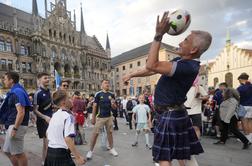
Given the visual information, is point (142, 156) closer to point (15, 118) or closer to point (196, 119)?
point (196, 119)

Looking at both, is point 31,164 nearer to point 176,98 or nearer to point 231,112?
point 176,98

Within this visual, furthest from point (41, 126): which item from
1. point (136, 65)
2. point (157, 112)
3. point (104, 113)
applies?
point (136, 65)

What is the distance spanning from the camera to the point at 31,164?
19.5 feet

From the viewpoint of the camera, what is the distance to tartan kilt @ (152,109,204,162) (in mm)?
2697

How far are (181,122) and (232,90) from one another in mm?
5706

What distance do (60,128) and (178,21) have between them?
6.58 feet

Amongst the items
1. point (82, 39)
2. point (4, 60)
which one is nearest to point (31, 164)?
point (4, 60)

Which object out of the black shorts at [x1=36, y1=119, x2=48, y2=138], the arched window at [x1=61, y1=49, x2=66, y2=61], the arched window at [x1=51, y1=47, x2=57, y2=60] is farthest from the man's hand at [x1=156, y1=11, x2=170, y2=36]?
the arched window at [x1=61, y1=49, x2=66, y2=61]

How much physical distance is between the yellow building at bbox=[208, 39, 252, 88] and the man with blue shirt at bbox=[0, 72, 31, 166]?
156ft

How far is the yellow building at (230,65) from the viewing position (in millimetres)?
46359

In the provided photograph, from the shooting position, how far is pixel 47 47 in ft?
164

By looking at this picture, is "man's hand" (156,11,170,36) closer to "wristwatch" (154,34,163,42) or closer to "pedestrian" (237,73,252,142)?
"wristwatch" (154,34,163,42)

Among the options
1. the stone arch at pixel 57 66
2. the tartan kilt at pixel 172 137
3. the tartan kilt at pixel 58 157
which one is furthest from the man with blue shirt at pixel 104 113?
the stone arch at pixel 57 66

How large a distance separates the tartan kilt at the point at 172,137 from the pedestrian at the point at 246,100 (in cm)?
591
